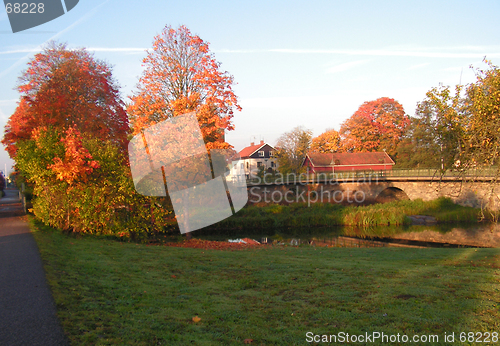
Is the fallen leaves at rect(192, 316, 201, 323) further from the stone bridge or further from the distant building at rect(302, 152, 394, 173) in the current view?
the distant building at rect(302, 152, 394, 173)

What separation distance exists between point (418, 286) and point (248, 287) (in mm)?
3644

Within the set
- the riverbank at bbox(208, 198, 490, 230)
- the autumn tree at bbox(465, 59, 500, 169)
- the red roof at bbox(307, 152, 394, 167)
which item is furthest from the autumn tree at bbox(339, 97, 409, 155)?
the autumn tree at bbox(465, 59, 500, 169)

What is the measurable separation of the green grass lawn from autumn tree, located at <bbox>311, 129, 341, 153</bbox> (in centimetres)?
6792

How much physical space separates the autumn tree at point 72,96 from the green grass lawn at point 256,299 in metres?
13.4

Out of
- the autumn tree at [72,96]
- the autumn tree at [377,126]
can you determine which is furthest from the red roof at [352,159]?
the autumn tree at [72,96]

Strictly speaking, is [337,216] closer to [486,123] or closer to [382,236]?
[382,236]

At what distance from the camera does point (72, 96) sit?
74.5ft

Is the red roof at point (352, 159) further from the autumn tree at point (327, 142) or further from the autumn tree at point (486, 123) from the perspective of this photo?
the autumn tree at point (486, 123)

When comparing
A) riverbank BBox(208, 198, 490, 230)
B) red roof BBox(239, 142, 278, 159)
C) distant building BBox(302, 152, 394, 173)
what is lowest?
riverbank BBox(208, 198, 490, 230)

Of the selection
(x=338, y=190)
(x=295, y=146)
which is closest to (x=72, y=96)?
(x=338, y=190)

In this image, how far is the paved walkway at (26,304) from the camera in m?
4.65

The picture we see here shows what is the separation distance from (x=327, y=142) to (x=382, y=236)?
54202 mm

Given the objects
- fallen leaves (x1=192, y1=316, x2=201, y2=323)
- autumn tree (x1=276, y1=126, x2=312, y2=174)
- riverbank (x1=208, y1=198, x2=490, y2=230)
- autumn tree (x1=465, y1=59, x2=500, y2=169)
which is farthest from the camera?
autumn tree (x1=276, y1=126, x2=312, y2=174)

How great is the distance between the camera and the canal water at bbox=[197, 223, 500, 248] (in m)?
23.6
